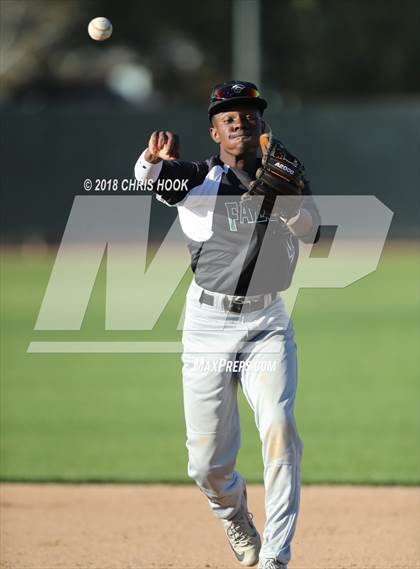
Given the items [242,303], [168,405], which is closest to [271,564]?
[242,303]

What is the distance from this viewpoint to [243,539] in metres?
6.07

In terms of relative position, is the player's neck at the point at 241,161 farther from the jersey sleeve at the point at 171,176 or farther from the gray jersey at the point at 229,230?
the jersey sleeve at the point at 171,176

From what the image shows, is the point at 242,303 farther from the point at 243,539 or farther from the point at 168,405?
the point at 168,405

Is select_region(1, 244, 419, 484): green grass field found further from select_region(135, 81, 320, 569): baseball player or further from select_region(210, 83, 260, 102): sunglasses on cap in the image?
select_region(210, 83, 260, 102): sunglasses on cap

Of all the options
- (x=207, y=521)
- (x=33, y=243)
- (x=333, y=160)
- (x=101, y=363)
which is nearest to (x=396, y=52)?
(x=333, y=160)

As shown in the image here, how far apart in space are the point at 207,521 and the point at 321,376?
5.53 m

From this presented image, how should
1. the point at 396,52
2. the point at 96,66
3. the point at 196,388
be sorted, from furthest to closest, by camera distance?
the point at 96,66 < the point at 396,52 < the point at 196,388

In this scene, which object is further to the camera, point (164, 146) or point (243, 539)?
point (243, 539)

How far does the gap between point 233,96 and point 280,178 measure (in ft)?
1.85

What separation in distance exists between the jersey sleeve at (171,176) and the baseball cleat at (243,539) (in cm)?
176

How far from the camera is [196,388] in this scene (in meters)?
5.80

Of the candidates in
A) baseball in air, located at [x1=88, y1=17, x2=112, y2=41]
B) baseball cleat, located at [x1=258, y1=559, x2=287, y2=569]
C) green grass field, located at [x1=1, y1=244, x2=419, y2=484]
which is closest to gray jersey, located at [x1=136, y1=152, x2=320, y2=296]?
baseball in air, located at [x1=88, y1=17, x2=112, y2=41]

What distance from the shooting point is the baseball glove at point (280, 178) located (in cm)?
543

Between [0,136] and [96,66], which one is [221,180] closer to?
[0,136]
